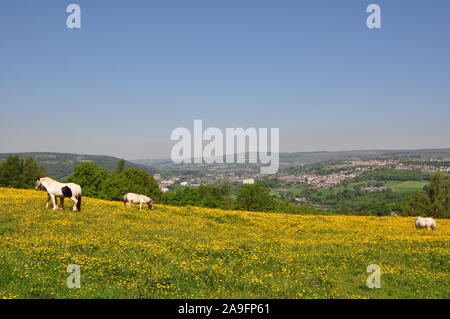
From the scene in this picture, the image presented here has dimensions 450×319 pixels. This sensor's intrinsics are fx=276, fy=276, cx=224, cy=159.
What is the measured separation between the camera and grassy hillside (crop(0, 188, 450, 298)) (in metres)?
9.70

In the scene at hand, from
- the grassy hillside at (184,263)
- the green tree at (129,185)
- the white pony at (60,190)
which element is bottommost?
the green tree at (129,185)

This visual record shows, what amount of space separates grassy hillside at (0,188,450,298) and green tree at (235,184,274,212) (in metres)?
48.9

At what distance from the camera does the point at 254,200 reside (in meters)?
70.8

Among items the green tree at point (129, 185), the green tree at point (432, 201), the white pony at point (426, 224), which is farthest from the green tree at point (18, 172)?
the green tree at point (432, 201)

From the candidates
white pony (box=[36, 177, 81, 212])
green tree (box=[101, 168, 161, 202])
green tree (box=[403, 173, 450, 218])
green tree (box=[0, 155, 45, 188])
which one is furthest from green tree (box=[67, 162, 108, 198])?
green tree (box=[403, 173, 450, 218])

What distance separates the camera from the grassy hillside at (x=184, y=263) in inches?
382

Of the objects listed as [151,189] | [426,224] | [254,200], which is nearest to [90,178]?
[151,189]

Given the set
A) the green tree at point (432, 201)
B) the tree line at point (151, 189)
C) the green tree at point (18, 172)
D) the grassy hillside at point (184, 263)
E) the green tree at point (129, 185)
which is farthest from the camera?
the green tree at point (432, 201)

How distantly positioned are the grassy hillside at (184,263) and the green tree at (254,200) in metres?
48.9

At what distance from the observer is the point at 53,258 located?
38.2 feet

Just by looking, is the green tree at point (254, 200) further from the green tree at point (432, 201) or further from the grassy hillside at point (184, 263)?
the grassy hillside at point (184, 263)

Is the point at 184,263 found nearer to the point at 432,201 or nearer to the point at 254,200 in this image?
the point at 254,200
